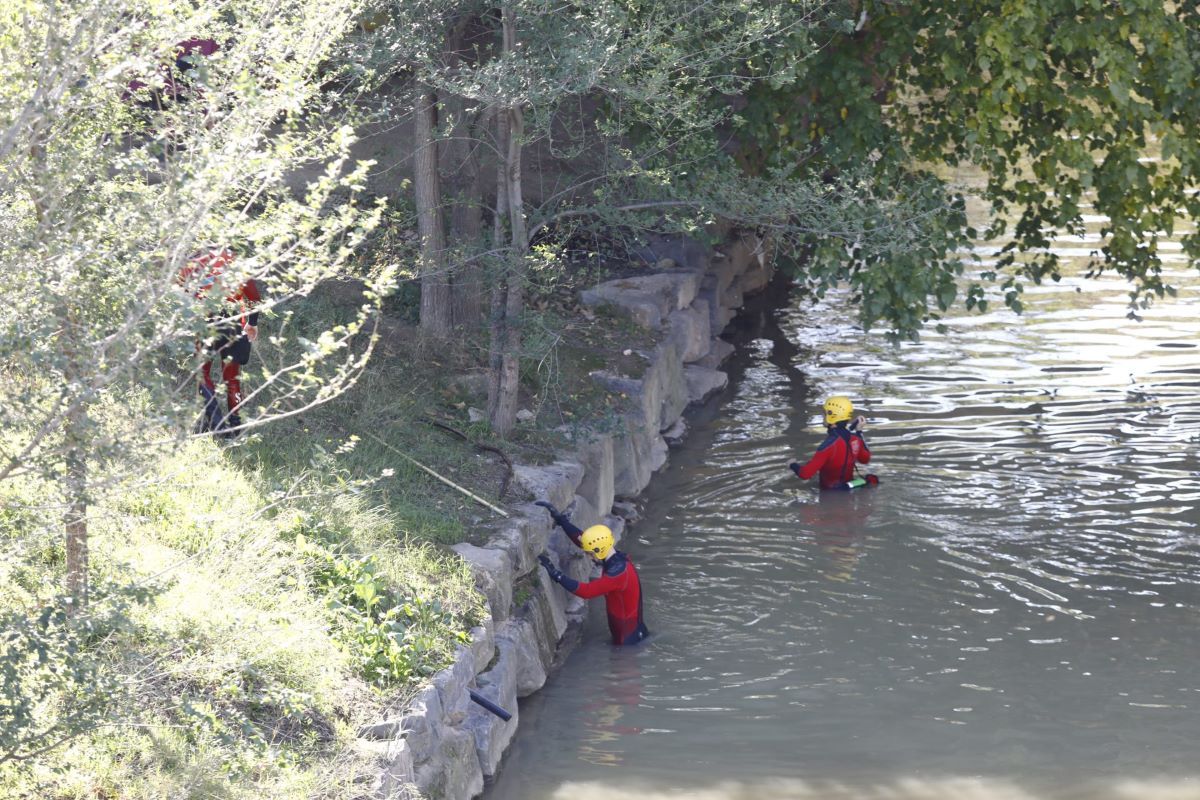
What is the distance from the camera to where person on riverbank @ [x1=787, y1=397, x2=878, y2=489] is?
11.6 metres

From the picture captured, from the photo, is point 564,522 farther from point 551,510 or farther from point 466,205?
point 466,205

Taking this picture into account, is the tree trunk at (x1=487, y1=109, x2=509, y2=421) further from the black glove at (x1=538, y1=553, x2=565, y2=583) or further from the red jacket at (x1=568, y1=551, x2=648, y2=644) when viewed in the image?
the red jacket at (x1=568, y1=551, x2=648, y2=644)

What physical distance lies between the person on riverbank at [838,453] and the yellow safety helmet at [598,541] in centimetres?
311

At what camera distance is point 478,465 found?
9.34m

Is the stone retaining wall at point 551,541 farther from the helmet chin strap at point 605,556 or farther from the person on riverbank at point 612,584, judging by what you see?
the helmet chin strap at point 605,556

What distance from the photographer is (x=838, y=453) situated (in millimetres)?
11586

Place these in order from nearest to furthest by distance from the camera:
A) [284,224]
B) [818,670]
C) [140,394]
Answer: [284,224] → [140,394] → [818,670]

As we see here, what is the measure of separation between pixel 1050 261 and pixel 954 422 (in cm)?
244

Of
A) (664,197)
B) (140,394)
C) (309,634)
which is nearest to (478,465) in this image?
(664,197)

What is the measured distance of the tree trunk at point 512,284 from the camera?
951cm

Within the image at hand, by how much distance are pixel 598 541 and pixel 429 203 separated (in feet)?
10.5

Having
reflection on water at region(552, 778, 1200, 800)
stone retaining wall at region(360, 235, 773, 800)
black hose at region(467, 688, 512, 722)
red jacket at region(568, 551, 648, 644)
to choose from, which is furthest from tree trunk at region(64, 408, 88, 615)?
red jacket at region(568, 551, 648, 644)

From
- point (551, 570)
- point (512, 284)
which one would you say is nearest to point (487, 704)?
point (551, 570)

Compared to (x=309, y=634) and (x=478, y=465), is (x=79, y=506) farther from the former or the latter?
(x=478, y=465)
